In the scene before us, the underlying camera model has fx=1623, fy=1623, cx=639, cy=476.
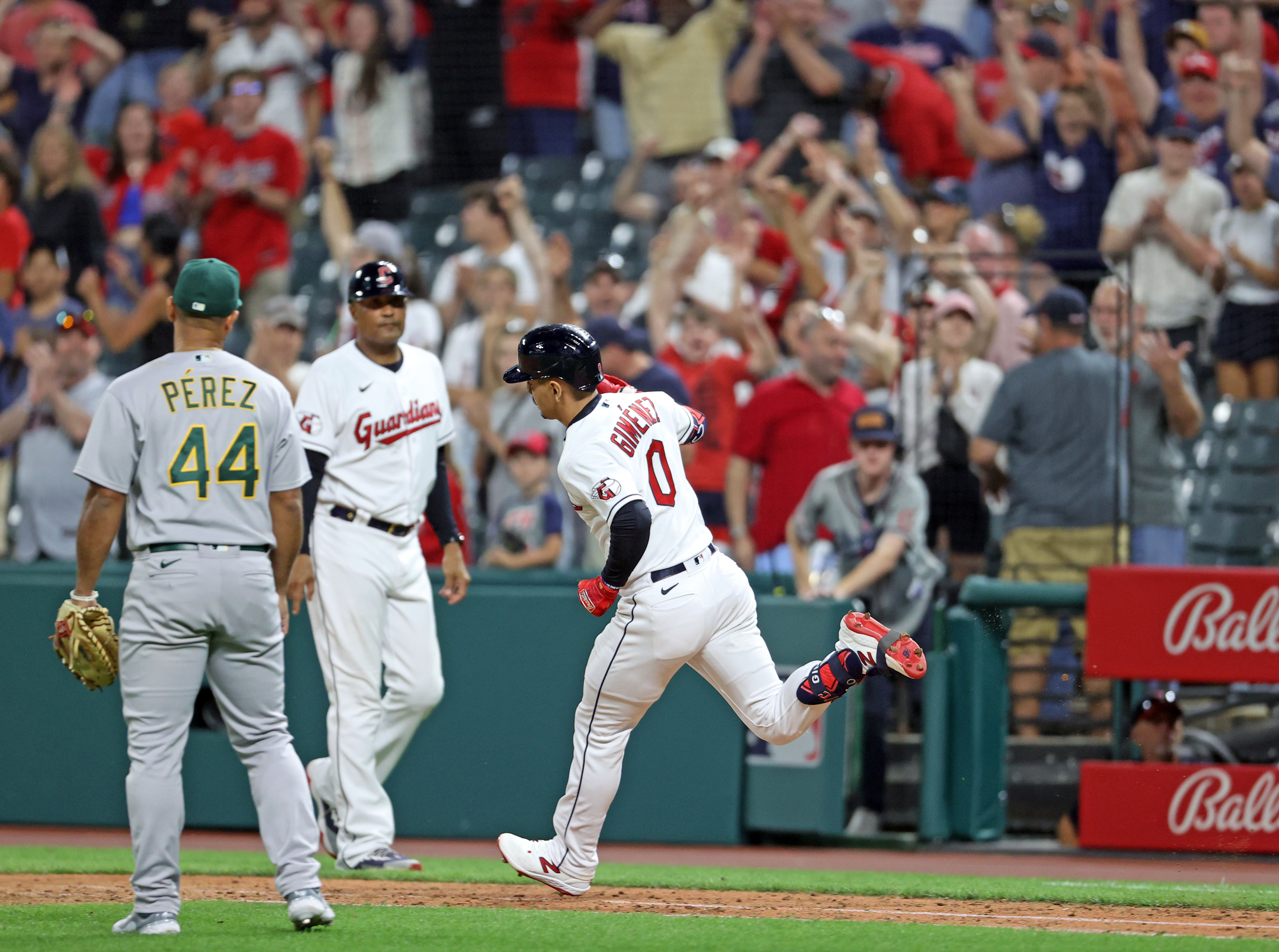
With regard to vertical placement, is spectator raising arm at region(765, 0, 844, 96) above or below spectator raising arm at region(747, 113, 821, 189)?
above

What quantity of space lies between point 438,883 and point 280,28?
839cm

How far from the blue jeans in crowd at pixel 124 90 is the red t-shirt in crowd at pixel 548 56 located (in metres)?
2.89

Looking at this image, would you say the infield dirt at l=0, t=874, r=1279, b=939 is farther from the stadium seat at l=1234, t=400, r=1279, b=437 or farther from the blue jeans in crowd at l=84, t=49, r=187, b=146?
the blue jeans in crowd at l=84, t=49, r=187, b=146

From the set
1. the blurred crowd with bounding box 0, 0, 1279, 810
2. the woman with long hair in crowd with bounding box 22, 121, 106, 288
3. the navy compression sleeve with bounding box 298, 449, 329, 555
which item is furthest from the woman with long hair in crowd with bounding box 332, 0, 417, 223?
the navy compression sleeve with bounding box 298, 449, 329, 555

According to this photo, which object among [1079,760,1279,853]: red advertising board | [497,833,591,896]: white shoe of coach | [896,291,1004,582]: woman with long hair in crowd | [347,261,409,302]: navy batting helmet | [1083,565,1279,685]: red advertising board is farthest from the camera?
[896,291,1004,582]: woman with long hair in crowd

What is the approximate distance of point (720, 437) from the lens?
9414 mm

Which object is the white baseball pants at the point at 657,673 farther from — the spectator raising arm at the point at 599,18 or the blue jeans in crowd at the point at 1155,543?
the spectator raising arm at the point at 599,18

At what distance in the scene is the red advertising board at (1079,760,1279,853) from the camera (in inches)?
285

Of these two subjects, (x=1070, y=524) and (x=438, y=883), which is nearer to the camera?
(x=438, y=883)

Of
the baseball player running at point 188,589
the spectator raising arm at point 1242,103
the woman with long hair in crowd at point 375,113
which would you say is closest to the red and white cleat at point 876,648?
the baseball player running at point 188,589

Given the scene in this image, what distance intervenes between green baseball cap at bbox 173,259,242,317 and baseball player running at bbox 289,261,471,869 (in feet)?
4.78

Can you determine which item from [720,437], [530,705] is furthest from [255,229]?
[530,705]

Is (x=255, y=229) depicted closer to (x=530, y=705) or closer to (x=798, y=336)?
(x=798, y=336)

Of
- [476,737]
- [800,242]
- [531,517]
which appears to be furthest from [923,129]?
[476,737]
